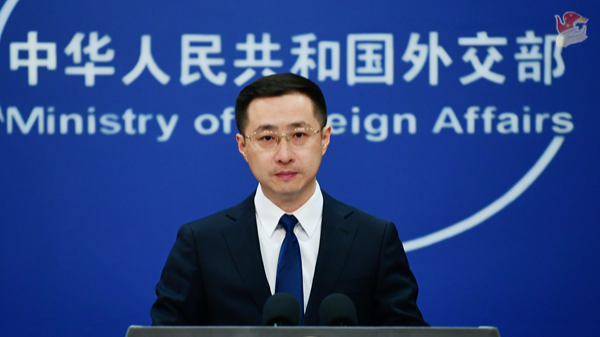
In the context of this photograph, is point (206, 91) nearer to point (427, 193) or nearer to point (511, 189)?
point (427, 193)

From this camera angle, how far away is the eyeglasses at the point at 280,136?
1.77 m

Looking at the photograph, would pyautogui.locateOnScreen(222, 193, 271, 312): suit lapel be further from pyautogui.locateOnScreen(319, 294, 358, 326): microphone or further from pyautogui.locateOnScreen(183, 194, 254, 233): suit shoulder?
pyautogui.locateOnScreen(319, 294, 358, 326): microphone

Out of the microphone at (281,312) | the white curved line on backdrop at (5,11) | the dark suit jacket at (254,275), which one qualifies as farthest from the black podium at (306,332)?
the white curved line on backdrop at (5,11)

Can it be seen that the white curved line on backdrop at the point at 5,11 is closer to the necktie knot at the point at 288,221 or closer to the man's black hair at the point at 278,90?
the man's black hair at the point at 278,90

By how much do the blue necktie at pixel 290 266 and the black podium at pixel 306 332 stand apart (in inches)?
20.7

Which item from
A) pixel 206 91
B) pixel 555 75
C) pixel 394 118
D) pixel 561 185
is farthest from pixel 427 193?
pixel 206 91

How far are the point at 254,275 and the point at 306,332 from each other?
1.84ft

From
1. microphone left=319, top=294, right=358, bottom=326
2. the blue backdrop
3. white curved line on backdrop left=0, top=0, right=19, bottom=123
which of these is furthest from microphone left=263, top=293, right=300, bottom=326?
white curved line on backdrop left=0, top=0, right=19, bottom=123

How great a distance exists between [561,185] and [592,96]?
412 mm

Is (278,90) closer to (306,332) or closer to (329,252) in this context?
(329,252)

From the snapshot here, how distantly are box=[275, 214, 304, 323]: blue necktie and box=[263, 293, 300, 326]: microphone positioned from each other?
44cm

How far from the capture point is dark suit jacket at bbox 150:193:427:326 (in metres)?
1.73

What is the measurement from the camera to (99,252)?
282 cm

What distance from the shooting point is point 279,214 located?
1832 mm
